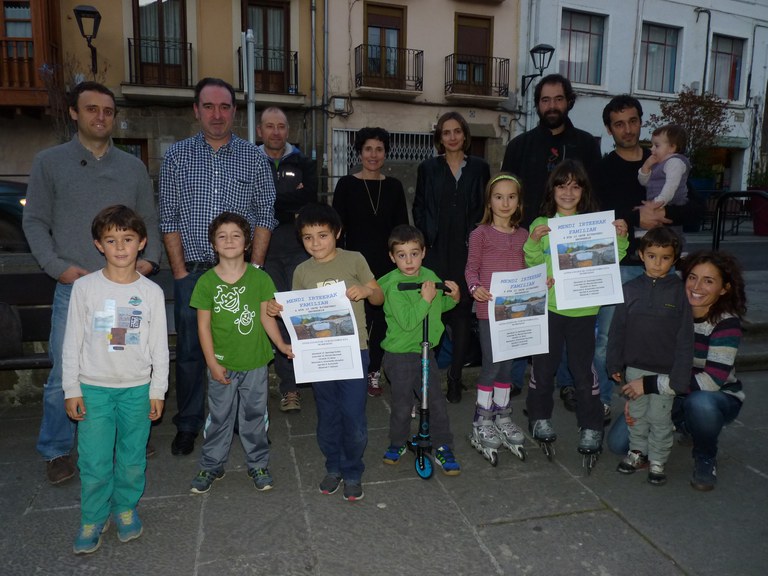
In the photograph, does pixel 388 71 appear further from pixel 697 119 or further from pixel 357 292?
pixel 357 292

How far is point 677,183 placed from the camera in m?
3.86

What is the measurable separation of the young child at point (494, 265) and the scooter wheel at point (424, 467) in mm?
437

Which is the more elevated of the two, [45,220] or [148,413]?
[45,220]

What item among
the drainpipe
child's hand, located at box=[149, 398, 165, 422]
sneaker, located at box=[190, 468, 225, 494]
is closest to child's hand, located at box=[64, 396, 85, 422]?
child's hand, located at box=[149, 398, 165, 422]

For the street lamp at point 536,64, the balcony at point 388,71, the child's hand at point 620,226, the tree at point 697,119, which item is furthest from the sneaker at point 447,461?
the tree at point 697,119

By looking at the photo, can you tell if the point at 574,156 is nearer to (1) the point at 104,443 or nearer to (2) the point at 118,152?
(2) the point at 118,152

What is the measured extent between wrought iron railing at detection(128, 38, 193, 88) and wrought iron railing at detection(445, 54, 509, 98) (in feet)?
24.5

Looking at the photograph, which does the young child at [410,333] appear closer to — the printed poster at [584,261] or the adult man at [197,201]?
the printed poster at [584,261]

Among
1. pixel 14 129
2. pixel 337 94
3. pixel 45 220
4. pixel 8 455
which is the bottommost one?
pixel 8 455

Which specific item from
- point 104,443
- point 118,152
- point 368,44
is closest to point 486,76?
point 368,44

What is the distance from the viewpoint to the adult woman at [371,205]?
14.7 ft

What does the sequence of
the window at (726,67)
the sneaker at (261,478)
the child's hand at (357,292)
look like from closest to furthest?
1. the child's hand at (357,292)
2. the sneaker at (261,478)
3. the window at (726,67)

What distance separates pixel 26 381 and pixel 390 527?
3333 mm

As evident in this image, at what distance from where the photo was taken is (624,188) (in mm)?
4152
